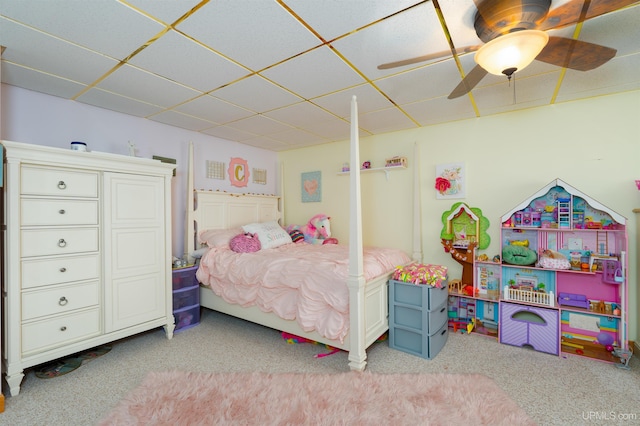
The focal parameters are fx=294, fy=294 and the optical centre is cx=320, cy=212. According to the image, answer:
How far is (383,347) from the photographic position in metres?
2.81

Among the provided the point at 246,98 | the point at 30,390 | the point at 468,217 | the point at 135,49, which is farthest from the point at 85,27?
the point at 468,217

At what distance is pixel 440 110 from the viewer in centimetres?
308

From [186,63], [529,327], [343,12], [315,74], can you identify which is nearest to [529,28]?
[343,12]

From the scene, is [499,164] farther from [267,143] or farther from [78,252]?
[78,252]

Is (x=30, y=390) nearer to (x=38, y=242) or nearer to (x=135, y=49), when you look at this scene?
(x=38, y=242)

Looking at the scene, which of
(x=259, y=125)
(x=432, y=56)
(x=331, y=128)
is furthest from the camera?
(x=331, y=128)

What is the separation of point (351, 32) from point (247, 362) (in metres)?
2.64

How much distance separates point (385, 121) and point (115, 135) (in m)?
2.97

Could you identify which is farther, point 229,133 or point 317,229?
point 317,229

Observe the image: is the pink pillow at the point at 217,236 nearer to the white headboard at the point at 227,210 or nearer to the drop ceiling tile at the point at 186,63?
the white headboard at the point at 227,210

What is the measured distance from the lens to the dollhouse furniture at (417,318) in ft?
8.44

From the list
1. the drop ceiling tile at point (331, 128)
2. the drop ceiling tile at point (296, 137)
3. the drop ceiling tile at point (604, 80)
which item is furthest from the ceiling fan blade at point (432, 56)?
the drop ceiling tile at point (296, 137)

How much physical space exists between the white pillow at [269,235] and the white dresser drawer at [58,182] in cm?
170

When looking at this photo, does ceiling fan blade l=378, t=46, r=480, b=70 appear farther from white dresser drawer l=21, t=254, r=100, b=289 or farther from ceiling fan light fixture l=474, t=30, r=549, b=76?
white dresser drawer l=21, t=254, r=100, b=289
